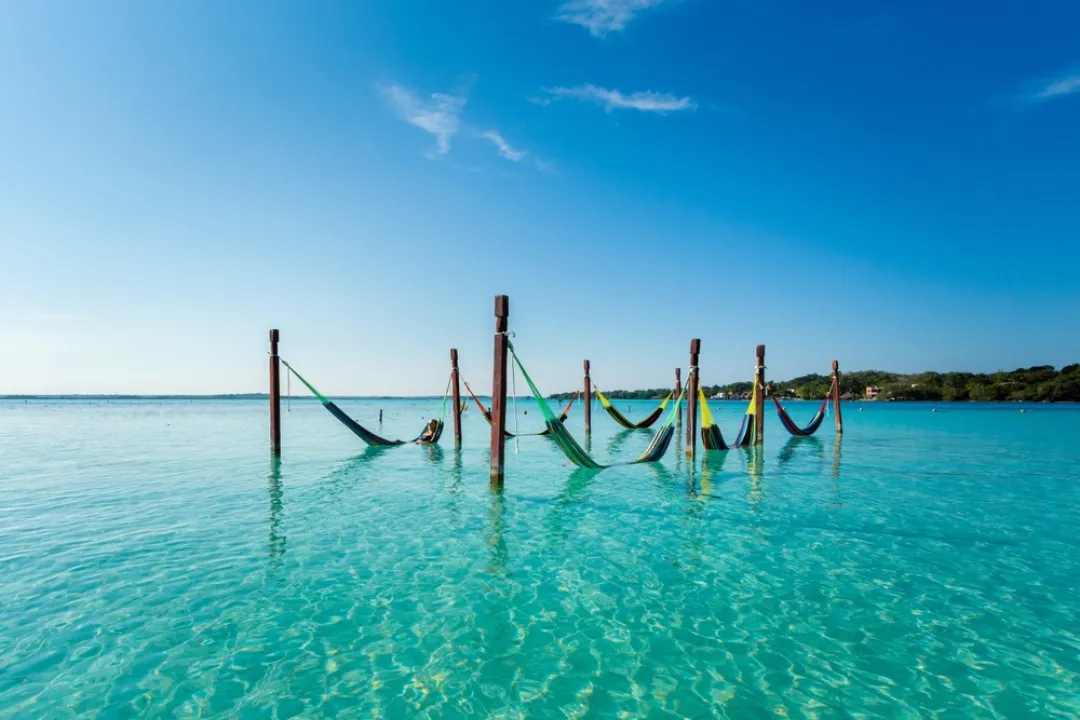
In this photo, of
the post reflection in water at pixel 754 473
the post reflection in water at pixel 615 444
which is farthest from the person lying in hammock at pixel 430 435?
the post reflection in water at pixel 754 473

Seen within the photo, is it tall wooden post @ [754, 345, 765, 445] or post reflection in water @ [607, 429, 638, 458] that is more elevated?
tall wooden post @ [754, 345, 765, 445]

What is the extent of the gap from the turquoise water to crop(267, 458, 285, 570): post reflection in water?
0.07m

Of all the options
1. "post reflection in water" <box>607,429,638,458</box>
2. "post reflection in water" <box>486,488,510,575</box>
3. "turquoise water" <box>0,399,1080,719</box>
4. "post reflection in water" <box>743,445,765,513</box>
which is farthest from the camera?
"post reflection in water" <box>607,429,638,458</box>

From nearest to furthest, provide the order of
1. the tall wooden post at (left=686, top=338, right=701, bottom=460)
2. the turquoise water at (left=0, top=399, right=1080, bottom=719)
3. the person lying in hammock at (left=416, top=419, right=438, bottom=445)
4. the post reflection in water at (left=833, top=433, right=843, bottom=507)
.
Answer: the turquoise water at (left=0, top=399, right=1080, bottom=719) < the post reflection in water at (left=833, top=433, right=843, bottom=507) < the tall wooden post at (left=686, top=338, right=701, bottom=460) < the person lying in hammock at (left=416, top=419, right=438, bottom=445)

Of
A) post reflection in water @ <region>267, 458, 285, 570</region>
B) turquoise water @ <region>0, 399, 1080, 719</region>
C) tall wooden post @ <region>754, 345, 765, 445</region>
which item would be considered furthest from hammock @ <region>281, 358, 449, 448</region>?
tall wooden post @ <region>754, 345, 765, 445</region>

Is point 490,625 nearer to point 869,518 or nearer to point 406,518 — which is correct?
point 406,518

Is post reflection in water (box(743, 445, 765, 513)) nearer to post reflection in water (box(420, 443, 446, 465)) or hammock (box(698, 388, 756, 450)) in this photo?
hammock (box(698, 388, 756, 450))

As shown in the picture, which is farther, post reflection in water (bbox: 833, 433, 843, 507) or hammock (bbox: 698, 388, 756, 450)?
hammock (bbox: 698, 388, 756, 450)

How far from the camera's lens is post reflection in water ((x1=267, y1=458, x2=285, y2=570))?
22.8 feet

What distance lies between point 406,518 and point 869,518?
8126mm

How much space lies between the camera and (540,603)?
5.46 metres

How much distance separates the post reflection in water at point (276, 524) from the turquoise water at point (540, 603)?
65 millimetres

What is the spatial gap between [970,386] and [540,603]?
12780cm

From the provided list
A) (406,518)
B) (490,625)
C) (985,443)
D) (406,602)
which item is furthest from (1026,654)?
(985,443)
